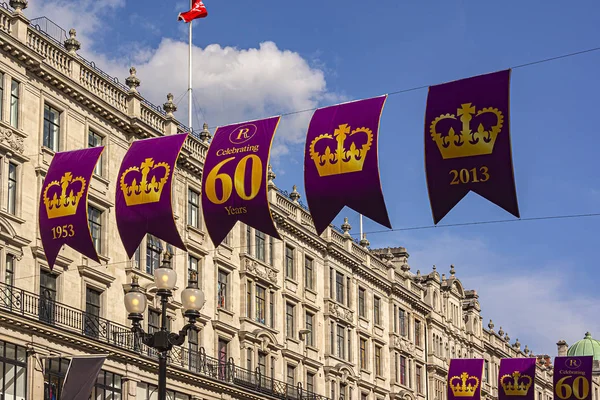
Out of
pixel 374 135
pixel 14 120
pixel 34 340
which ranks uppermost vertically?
pixel 14 120

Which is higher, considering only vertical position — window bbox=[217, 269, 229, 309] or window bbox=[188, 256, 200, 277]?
window bbox=[188, 256, 200, 277]

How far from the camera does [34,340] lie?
136ft

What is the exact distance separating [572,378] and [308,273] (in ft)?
49.4

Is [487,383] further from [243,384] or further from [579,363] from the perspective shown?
[243,384]

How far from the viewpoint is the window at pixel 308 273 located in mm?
63688

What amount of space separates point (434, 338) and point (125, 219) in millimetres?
52588

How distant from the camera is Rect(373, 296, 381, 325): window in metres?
72.3

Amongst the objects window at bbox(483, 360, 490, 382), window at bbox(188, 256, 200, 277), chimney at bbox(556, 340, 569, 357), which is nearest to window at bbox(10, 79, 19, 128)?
window at bbox(188, 256, 200, 277)

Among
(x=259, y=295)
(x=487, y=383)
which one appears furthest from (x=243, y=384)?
(x=487, y=383)

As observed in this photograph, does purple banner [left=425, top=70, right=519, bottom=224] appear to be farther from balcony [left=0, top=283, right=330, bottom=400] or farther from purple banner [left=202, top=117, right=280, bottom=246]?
balcony [left=0, top=283, right=330, bottom=400]

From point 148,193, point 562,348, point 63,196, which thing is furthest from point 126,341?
point 562,348

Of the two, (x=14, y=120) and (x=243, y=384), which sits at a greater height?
(x=14, y=120)

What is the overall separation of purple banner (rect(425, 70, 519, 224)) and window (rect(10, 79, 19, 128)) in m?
20.2

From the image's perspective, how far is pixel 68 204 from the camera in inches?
1394
